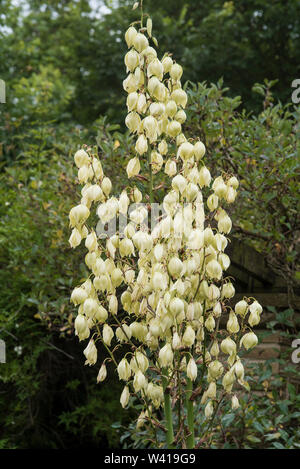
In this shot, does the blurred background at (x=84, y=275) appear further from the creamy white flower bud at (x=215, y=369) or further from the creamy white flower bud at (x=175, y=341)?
the creamy white flower bud at (x=175, y=341)

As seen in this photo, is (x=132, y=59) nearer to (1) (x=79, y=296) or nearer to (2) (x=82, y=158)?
(2) (x=82, y=158)

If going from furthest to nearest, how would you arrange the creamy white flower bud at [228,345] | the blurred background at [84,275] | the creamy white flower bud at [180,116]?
the blurred background at [84,275] < the creamy white flower bud at [180,116] < the creamy white flower bud at [228,345]

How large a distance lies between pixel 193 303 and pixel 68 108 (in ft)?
27.1

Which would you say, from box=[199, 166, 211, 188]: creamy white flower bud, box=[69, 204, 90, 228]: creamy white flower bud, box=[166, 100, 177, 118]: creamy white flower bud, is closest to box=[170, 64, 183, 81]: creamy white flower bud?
box=[166, 100, 177, 118]: creamy white flower bud

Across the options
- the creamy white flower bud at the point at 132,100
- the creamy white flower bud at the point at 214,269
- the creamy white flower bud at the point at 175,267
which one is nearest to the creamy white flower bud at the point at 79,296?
the creamy white flower bud at the point at 175,267

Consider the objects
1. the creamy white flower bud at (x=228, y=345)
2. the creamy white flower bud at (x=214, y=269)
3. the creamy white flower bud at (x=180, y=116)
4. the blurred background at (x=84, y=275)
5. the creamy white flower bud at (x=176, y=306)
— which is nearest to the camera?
the creamy white flower bud at (x=176, y=306)

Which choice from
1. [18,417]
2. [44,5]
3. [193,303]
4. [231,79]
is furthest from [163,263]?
[44,5]

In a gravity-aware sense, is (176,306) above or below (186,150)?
below

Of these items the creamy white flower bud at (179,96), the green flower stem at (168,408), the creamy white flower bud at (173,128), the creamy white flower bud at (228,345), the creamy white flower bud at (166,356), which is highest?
A: the creamy white flower bud at (179,96)

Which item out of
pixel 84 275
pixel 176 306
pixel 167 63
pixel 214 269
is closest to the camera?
pixel 176 306

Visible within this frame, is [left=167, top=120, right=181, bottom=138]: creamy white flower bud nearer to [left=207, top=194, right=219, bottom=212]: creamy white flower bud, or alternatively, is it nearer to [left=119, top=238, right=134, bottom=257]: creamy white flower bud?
[left=207, top=194, right=219, bottom=212]: creamy white flower bud

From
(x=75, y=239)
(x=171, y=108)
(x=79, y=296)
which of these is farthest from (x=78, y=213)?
(x=171, y=108)

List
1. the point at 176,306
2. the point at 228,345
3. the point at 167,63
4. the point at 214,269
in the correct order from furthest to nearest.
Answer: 1. the point at 167,63
2. the point at 228,345
3. the point at 214,269
4. the point at 176,306

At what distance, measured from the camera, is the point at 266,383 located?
9.22 feet
